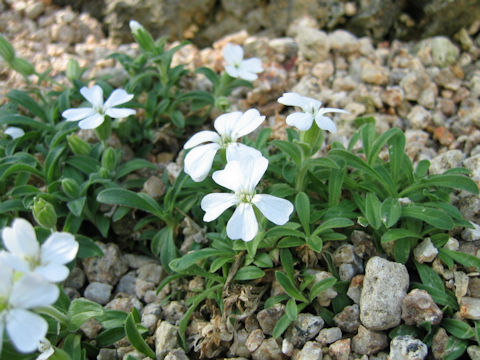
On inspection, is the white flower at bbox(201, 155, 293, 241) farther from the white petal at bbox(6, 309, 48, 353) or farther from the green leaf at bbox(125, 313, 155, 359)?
the white petal at bbox(6, 309, 48, 353)

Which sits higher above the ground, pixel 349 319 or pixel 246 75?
pixel 246 75

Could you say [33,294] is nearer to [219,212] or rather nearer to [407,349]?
[219,212]

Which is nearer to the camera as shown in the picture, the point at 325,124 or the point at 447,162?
the point at 325,124

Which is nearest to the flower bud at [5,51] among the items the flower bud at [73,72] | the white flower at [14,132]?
the flower bud at [73,72]

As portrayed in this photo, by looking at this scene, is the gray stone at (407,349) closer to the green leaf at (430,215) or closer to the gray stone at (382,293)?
the gray stone at (382,293)

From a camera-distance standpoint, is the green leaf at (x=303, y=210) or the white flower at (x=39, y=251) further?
the green leaf at (x=303, y=210)

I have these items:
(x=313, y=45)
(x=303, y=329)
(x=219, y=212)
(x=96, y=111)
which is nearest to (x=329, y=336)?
(x=303, y=329)
